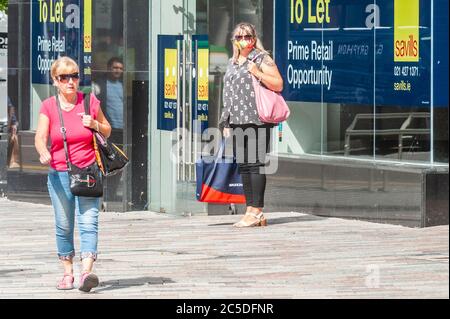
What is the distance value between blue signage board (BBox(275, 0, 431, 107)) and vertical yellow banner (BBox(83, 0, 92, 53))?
8.66 feet

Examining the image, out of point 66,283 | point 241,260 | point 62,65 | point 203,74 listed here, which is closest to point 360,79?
point 203,74

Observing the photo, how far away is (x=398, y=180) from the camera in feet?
41.3

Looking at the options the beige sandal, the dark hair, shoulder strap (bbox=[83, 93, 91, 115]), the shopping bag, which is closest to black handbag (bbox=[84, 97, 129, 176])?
shoulder strap (bbox=[83, 93, 91, 115])

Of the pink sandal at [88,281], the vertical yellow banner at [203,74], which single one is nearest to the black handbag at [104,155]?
the pink sandal at [88,281]

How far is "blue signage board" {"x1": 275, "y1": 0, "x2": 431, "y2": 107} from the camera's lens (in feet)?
41.6

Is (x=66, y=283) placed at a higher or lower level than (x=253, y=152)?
lower

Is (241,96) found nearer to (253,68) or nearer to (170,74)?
(253,68)

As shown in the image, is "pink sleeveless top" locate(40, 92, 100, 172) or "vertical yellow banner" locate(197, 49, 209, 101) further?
"vertical yellow banner" locate(197, 49, 209, 101)

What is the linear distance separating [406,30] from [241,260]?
10.8 ft

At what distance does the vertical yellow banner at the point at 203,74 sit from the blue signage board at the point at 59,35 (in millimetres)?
2126

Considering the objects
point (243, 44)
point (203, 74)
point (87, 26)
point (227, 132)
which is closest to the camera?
point (243, 44)

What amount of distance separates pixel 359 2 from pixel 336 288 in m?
5.02

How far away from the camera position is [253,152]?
12.5 m

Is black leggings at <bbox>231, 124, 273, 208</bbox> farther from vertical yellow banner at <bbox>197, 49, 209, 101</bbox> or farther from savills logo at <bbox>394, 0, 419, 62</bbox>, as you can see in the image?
vertical yellow banner at <bbox>197, 49, 209, 101</bbox>
